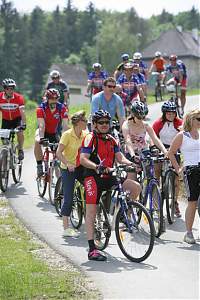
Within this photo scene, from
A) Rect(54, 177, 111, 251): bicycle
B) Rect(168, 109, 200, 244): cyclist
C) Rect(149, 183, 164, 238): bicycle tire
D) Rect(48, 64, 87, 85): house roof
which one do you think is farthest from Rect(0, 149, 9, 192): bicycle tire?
Rect(48, 64, 87, 85): house roof

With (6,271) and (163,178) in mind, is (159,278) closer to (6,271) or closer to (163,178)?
(6,271)

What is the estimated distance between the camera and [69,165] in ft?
32.5

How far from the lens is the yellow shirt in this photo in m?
10.3

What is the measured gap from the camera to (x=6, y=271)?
26.2ft

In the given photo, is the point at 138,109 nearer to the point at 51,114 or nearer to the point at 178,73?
the point at 51,114

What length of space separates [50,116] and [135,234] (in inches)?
182

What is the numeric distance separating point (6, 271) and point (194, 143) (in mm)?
3223

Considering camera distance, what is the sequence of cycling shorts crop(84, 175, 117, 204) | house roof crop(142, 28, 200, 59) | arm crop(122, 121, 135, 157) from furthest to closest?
house roof crop(142, 28, 200, 59) < arm crop(122, 121, 135, 157) < cycling shorts crop(84, 175, 117, 204)

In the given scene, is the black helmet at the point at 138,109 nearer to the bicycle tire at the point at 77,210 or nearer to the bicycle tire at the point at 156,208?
the bicycle tire at the point at 156,208

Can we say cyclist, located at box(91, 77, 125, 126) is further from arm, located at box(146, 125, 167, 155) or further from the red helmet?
arm, located at box(146, 125, 167, 155)

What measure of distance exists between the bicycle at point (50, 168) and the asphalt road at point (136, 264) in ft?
2.30

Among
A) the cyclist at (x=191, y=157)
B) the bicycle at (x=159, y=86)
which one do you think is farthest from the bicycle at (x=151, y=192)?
the bicycle at (x=159, y=86)

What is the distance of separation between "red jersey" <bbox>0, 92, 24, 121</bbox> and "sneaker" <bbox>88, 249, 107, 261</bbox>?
6.20 m

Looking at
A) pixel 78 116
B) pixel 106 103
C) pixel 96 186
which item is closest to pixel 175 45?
pixel 106 103
